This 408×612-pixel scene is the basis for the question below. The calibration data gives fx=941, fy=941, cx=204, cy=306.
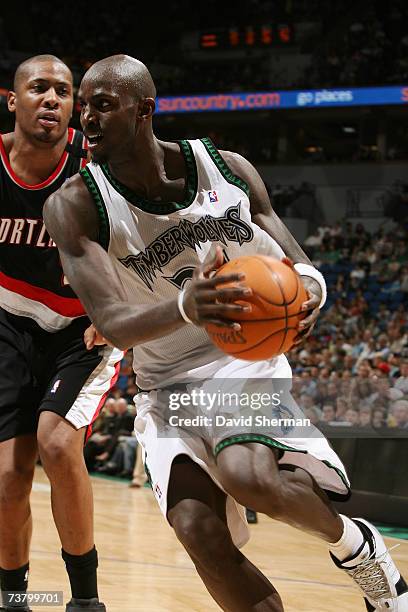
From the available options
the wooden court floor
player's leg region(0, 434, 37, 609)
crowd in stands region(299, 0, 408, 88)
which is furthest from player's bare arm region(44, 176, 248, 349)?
crowd in stands region(299, 0, 408, 88)

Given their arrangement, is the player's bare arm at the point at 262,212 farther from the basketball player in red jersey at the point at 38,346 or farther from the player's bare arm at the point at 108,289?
the basketball player in red jersey at the point at 38,346

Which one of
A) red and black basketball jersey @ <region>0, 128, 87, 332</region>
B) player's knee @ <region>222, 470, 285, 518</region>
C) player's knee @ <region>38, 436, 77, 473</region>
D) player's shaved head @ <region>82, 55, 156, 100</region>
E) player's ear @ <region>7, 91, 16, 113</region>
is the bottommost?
player's knee @ <region>38, 436, 77, 473</region>

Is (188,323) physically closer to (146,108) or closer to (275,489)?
(275,489)

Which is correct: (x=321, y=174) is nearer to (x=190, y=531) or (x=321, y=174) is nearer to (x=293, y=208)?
(x=293, y=208)

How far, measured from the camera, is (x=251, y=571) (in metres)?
3.14

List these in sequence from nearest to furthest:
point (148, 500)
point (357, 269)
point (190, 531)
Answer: point (190, 531) → point (148, 500) → point (357, 269)

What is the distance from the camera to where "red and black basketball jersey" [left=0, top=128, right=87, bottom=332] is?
4.20 meters

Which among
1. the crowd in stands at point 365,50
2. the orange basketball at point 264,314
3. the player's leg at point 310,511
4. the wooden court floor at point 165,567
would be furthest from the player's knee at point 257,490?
the crowd in stands at point 365,50

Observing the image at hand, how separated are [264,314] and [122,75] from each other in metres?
1.07

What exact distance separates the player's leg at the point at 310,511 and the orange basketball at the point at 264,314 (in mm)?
439

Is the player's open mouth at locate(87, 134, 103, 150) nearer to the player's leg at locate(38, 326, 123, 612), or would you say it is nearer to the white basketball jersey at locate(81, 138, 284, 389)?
the white basketball jersey at locate(81, 138, 284, 389)

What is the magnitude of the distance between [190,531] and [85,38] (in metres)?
23.8

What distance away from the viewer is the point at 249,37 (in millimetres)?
23859

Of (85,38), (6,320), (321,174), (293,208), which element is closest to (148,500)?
(6,320)
